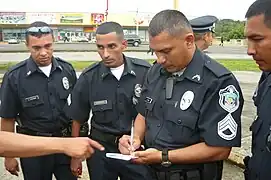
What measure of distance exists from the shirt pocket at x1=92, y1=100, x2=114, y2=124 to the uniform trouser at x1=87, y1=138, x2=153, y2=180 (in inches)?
8.4

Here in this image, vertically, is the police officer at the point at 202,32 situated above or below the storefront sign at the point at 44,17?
A: below

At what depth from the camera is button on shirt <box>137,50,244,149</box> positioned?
2092 mm

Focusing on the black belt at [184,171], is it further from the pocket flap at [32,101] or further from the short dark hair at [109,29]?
the pocket flap at [32,101]

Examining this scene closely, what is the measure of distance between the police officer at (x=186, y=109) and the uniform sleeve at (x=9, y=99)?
140 cm

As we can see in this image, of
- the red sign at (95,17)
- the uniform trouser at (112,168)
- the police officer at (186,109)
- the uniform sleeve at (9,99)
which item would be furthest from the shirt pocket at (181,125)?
the red sign at (95,17)

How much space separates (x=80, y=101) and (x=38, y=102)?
0.44 metres

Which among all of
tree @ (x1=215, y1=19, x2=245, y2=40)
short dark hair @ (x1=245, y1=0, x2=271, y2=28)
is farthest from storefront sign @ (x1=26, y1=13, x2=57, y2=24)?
short dark hair @ (x1=245, y1=0, x2=271, y2=28)

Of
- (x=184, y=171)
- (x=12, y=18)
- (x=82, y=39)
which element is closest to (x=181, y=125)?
(x=184, y=171)

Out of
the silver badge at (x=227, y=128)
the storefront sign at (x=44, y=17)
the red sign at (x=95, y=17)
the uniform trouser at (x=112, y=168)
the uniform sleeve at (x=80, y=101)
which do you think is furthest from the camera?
the storefront sign at (x=44, y=17)

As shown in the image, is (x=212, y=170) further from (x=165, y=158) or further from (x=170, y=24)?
(x=170, y=24)

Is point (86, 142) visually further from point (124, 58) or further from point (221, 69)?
point (124, 58)

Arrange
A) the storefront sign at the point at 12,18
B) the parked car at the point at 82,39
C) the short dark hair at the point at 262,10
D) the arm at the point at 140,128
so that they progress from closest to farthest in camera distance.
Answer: the short dark hair at the point at 262,10 → the arm at the point at 140,128 → the parked car at the point at 82,39 → the storefront sign at the point at 12,18

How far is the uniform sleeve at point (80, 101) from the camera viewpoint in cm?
310

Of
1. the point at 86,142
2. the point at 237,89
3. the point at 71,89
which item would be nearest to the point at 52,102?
the point at 71,89
